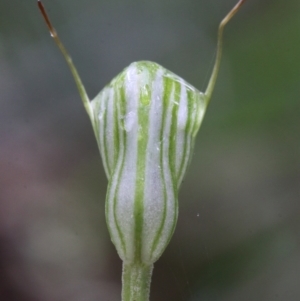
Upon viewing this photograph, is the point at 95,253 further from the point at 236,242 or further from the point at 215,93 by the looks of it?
the point at 215,93

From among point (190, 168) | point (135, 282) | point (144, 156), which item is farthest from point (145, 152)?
point (190, 168)

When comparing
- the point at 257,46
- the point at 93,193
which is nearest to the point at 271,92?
the point at 257,46

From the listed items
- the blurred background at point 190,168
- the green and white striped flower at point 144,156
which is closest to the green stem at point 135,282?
the green and white striped flower at point 144,156

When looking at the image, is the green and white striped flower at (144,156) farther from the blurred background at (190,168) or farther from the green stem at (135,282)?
the blurred background at (190,168)

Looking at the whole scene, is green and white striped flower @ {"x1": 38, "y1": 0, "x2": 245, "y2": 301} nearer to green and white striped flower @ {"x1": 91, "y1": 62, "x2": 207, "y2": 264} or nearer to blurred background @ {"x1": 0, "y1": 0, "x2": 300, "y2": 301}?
green and white striped flower @ {"x1": 91, "y1": 62, "x2": 207, "y2": 264}

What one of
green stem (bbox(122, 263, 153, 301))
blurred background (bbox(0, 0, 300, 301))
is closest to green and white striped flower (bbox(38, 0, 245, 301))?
green stem (bbox(122, 263, 153, 301))
